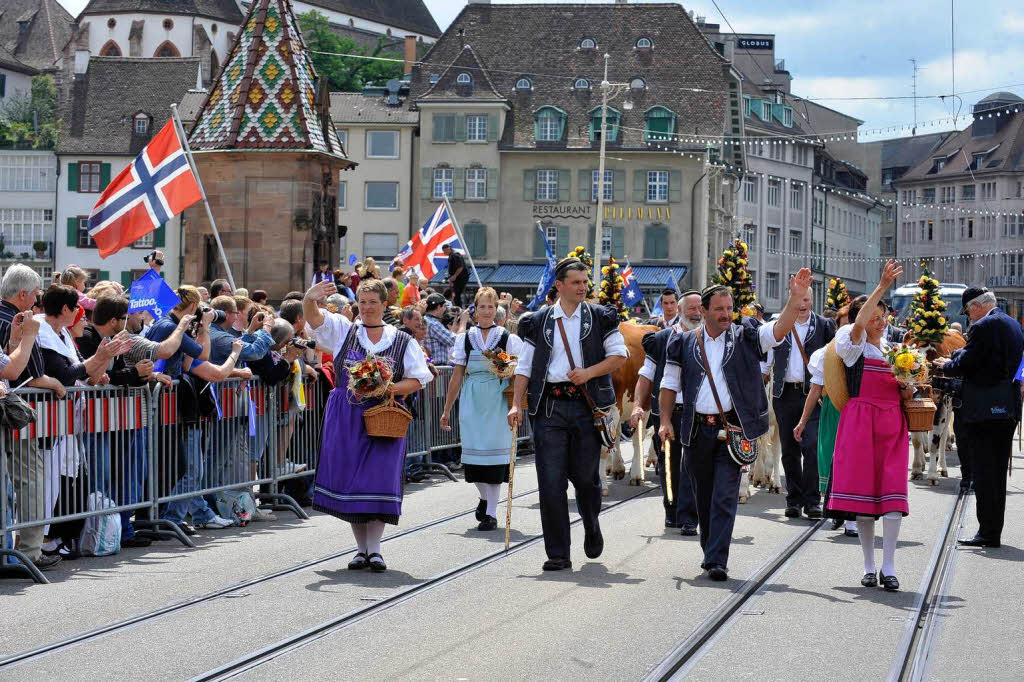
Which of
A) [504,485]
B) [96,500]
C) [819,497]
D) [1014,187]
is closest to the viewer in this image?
[96,500]

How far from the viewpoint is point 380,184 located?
231 feet

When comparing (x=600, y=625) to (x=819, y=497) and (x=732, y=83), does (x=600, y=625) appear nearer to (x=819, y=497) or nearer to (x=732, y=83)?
(x=819, y=497)

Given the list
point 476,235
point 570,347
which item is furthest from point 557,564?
point 476,235

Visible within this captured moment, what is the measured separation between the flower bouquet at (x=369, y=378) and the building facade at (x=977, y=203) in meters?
95.7

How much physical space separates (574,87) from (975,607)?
6167 cm

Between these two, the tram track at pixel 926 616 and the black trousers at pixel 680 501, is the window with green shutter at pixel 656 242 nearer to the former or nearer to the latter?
the tram track at pixel 926 616

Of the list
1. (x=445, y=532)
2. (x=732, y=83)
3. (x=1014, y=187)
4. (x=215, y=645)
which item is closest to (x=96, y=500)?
(x=445, y=532)

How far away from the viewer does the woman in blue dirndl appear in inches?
495

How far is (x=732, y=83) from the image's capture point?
67.8m

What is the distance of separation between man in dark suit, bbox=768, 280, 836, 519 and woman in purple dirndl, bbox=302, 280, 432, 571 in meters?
4.26

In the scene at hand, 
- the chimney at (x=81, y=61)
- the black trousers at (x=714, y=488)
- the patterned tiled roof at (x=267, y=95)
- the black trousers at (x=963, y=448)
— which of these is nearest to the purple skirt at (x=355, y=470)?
the black trousers at (x=714, y=488)

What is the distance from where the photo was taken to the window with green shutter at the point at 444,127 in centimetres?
6856

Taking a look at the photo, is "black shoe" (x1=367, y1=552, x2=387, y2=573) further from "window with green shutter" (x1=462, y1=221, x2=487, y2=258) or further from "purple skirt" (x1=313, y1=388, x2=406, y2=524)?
"window with green shutter" (x1=462, y1=221, x2=487, y2=258)

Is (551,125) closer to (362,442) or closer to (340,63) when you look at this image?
(340,63)
